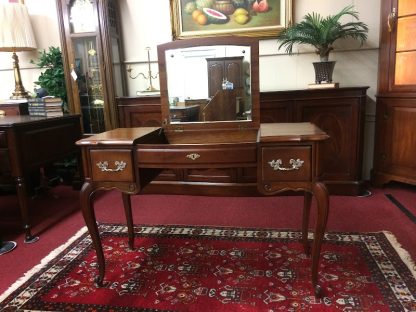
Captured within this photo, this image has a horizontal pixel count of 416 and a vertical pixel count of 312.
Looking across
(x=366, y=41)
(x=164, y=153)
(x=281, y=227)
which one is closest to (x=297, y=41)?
(x=366, y=41)

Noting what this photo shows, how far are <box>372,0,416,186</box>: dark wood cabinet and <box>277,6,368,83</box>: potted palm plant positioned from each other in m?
0.23

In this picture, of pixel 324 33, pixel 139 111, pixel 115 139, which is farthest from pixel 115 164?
pixel 324 33

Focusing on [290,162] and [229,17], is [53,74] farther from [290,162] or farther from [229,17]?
[290,162]

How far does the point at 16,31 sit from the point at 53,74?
0.50m

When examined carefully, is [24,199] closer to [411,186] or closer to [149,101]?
[149,101]

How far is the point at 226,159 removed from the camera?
5.16 ft

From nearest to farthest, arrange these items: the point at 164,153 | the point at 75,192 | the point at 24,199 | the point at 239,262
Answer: the point at 164,153, the point at 239,262, the point at 24,199, the point at 75,192

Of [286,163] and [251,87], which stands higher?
[251,87]

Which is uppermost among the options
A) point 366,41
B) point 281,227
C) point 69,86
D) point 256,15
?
point 256,15

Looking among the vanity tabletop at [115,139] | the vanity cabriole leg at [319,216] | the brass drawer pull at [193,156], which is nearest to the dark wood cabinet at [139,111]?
the vanity tabletop at [115,139]

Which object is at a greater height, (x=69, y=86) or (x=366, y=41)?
(x=366, y=41)

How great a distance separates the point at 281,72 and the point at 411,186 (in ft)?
5.33

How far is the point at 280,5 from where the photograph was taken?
3139 millimetres

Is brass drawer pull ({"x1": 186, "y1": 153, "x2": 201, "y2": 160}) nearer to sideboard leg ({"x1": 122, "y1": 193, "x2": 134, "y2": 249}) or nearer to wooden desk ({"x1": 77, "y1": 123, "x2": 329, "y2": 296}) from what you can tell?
wooden desk ({"x1": 77, "y1": 123, "x2": 329, "y2": 296})
